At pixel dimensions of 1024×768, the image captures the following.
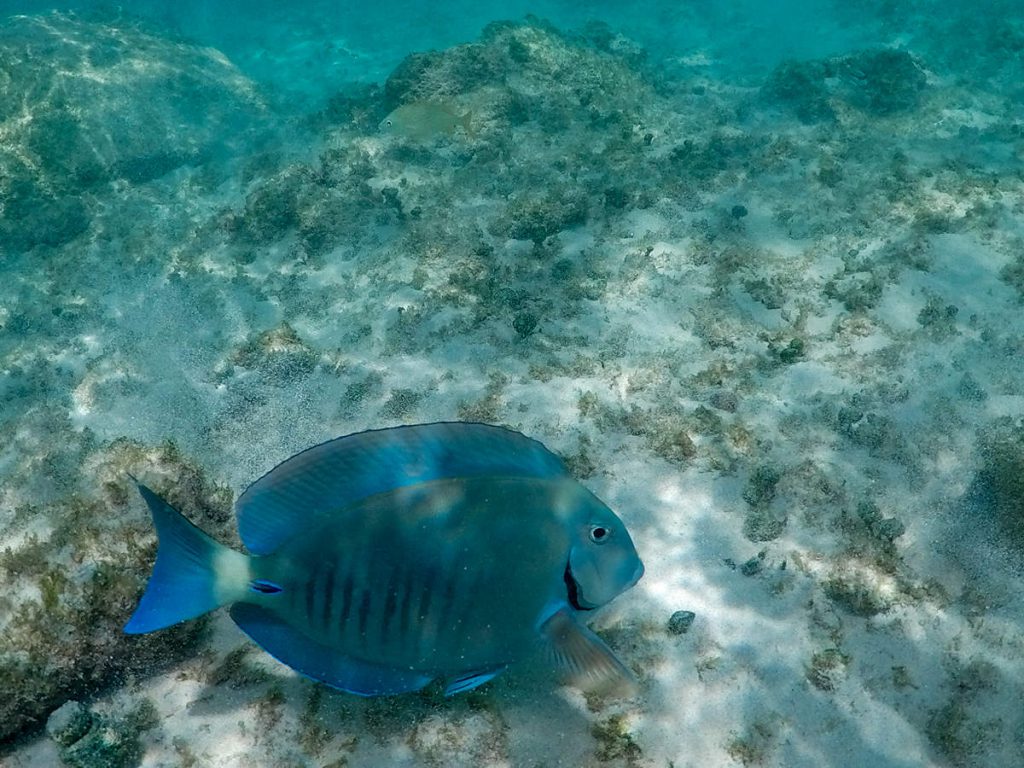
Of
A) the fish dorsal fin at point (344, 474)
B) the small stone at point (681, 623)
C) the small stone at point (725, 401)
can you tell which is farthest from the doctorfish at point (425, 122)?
the fish dorsal fin at point (344, 474)

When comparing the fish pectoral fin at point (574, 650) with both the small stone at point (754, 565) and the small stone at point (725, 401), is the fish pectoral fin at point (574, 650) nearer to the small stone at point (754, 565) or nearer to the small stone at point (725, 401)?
the small stone at point (754, 565)

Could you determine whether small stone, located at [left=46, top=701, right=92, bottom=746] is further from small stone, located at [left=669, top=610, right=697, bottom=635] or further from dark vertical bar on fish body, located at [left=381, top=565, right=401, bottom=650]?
small stone, located at [left=669, top=610, right=697, bottom=635]

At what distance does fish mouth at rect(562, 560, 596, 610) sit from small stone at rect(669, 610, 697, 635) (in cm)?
150

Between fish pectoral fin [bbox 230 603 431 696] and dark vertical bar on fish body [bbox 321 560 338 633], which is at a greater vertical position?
dark vertical bar on fish body [bbox 321 560 338 633]

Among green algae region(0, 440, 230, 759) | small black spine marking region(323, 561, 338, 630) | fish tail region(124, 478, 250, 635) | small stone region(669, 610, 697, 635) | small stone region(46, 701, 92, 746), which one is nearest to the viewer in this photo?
fish tail region(124, 478, 250, 635)

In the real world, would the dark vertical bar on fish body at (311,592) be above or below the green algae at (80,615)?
above

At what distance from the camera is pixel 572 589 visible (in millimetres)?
2158

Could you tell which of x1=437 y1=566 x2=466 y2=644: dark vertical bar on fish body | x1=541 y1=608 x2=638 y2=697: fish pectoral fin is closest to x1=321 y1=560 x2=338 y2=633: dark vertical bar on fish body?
x1=437 y1=566 x2=466 y2=644: dark vertical bar on fish body

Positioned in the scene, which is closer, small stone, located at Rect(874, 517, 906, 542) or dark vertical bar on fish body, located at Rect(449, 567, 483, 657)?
dark vertical bar on fish body, located at Rect(449, 567, 483, 657)

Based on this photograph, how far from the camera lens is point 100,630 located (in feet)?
9.78

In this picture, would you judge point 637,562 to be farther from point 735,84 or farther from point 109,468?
point 735,84

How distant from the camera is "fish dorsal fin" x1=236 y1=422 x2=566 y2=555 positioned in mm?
2102

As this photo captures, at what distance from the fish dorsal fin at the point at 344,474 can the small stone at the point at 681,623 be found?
193 cm

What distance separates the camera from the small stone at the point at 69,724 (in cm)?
272
